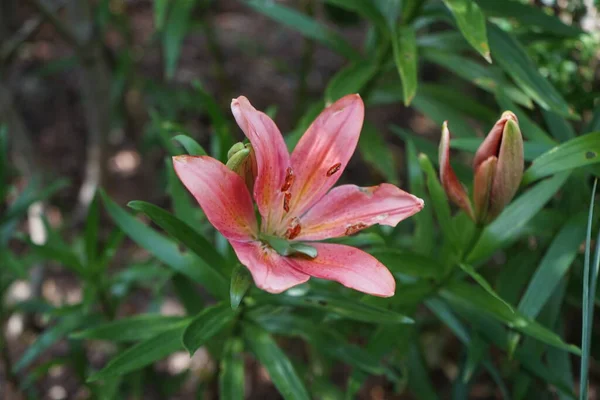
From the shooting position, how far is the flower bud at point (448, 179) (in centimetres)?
92

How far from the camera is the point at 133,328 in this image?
45.8 inches

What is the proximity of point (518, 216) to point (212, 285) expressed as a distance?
0.53 m

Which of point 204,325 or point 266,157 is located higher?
point 266,157

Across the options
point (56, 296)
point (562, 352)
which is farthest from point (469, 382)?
point (56, 296)

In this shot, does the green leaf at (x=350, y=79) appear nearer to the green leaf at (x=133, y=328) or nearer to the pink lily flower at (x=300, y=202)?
the pink lily flower at (x=300, y=202)

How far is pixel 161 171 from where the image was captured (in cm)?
238

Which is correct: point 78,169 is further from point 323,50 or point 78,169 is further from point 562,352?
point 562,352

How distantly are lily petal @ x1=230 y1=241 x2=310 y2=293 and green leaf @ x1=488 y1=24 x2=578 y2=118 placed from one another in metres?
0.62

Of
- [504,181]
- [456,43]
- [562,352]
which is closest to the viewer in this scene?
[504,181]

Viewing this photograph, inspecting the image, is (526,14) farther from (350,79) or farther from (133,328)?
(133,328)

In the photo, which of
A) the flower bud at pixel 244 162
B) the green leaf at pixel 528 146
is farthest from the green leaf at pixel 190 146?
the green leaf at pixel 528 146

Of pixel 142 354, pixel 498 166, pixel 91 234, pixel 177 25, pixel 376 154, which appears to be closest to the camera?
pixel 498 166

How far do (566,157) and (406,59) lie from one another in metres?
0.36

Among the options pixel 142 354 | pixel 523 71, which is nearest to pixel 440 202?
pixel 523 71
